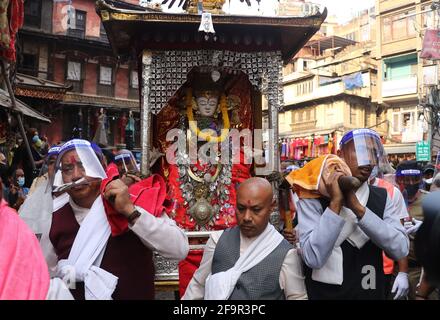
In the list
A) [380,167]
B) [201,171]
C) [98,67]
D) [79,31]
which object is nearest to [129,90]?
[98,67]

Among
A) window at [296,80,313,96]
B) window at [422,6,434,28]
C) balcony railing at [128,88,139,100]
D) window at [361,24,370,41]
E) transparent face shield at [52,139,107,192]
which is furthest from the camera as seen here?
window at [361,24,370,41]

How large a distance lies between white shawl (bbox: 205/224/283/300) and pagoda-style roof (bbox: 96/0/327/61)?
4.06 m

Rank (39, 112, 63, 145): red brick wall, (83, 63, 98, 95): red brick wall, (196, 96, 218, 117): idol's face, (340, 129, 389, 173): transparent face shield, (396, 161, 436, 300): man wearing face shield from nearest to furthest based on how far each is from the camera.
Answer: (340, 129, 389, 173): transparent face shield < (396, 161, 436, 300): man wearing face shield < (196, 96, 218, 117): idol's face < (39, 112, 63, 145): red brick wall < (83, 63, 98, 95): red brick wall

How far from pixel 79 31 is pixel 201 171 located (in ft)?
84.8

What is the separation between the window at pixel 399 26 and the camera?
32.2 meters

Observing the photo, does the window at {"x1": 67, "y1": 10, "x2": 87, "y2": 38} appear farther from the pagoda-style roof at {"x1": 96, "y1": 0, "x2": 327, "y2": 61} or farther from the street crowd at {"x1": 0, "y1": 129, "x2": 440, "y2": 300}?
the street crowd at {"x1": 0, "y1": 129, "x2": 440, "y2": 300}

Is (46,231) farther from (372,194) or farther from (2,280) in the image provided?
(372,194)

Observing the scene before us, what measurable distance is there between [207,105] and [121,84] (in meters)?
25.2

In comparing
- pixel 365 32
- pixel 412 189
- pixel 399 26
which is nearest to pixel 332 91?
pixel 399 26

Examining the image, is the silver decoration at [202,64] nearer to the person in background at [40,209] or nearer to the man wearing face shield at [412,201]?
the man wearing face shield at [412,201]

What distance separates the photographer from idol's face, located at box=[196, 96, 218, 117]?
269 inches

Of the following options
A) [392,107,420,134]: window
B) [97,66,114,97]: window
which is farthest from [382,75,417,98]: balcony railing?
[97,66,114,97]: window

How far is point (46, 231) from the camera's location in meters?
2.85

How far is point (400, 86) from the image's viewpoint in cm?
3269
